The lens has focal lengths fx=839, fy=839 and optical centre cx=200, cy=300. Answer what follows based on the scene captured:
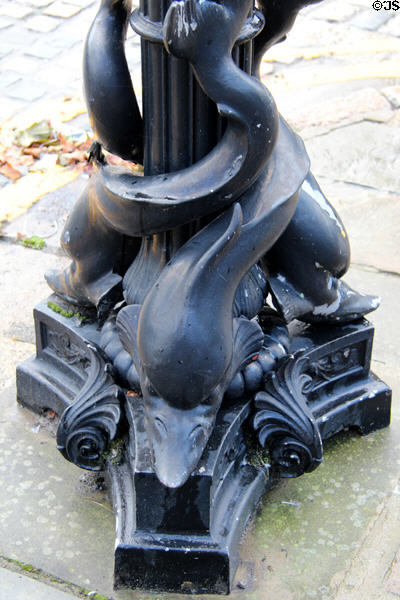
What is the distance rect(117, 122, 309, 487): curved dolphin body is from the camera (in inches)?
75.6

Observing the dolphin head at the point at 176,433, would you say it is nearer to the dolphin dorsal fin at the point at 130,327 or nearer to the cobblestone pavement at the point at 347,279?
the dolphin dorsal fin at the point at 130,327

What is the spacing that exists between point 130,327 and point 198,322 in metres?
0.31

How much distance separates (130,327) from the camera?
2174 millimetres

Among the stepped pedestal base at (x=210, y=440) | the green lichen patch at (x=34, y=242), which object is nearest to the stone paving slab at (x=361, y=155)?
the green lichen patch at (x=34, y=242)

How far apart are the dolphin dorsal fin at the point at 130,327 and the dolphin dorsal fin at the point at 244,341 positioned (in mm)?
251

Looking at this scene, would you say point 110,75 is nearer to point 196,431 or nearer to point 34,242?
point 196,431

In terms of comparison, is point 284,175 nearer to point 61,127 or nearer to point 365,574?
point 365,574

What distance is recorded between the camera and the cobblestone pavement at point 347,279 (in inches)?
84.7

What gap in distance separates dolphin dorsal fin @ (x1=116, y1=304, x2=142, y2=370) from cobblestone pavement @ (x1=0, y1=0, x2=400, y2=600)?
1.54 feet

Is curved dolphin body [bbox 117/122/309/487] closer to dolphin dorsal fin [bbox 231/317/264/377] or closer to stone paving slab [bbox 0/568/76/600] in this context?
dolphin dorsal fin [bbox 231/317/264/377]

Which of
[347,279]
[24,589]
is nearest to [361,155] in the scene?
[347,279]

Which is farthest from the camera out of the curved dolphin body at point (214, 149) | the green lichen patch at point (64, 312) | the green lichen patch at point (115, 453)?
the green lichen patch at point (64, 312)

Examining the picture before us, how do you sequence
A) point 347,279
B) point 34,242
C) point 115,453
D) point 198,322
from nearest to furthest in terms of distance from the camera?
point 198,322 → point 115,453 → point 347,279 → point 34,242

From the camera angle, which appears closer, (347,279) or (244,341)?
(244,341)
